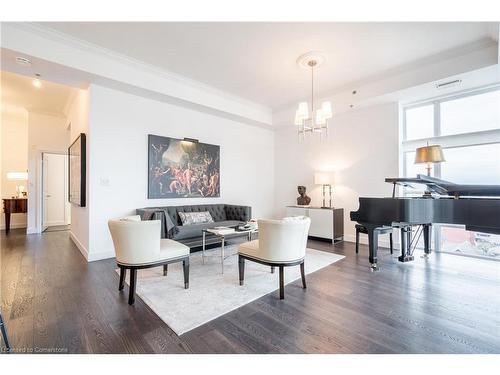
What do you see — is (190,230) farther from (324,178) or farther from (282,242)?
(324,178)

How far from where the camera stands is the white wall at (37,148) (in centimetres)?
620

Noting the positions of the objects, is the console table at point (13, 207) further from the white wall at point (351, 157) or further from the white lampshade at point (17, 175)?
the white wall at point (351, 157)

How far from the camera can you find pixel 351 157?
5363 mm

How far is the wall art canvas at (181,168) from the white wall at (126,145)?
126 mm

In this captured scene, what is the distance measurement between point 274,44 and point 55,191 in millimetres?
8081

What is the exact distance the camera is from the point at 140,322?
2.06m

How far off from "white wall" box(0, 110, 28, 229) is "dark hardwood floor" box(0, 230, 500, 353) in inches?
189

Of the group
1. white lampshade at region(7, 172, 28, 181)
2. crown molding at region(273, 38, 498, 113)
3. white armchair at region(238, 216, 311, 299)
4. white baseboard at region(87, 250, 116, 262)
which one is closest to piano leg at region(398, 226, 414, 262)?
white armchair at region(238, 216, 311, 299)

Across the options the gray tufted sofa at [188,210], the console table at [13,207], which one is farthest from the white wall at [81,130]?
the console table at [13,207]

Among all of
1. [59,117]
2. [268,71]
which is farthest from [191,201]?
[59,117]

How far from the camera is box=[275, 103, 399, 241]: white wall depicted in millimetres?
4848
